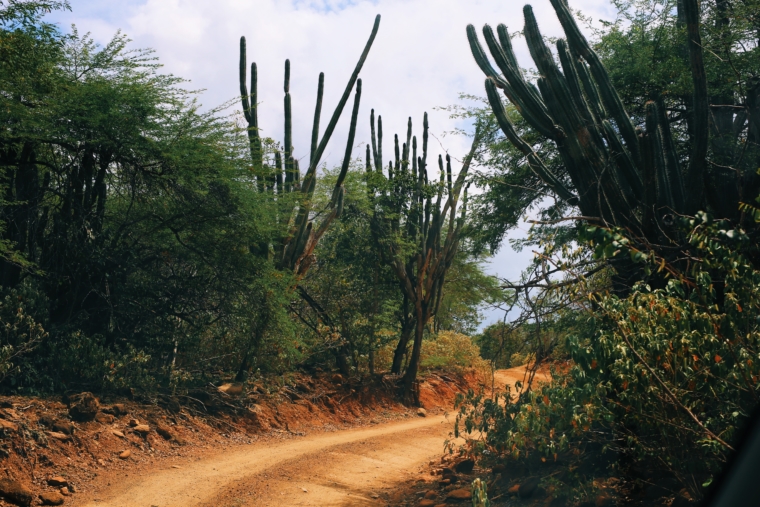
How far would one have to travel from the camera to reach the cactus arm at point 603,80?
7789 mm

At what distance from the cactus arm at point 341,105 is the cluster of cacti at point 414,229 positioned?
3195 mm

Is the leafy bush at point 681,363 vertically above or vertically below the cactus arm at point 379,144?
below

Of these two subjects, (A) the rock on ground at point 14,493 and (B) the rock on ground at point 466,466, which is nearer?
(A) the rock on ground at point 14,493

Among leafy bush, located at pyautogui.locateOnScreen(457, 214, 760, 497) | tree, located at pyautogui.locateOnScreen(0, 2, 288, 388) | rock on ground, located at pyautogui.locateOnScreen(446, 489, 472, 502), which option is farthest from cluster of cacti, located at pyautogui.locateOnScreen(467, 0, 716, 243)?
tree, located at pyautogui.locateOnScreen(0, 2, 288, 388)

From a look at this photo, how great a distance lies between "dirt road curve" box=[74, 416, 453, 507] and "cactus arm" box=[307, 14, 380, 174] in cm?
595

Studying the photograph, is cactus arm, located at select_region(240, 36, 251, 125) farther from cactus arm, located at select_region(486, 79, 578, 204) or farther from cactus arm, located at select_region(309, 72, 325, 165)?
cactus arm, located at select_region(486, 79, 578, 204)

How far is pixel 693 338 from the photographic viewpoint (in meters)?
4.68

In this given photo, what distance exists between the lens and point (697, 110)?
7.11m

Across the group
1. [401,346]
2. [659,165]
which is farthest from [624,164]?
[401,346]

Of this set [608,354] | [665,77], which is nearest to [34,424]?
[608,354]

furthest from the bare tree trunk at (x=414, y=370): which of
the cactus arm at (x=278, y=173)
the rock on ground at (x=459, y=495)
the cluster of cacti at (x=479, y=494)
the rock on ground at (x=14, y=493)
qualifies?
the cluster of cacti at (x=479, y=494)

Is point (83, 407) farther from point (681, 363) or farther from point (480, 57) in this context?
point (681, 363)

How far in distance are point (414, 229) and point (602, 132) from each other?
10.2 metres

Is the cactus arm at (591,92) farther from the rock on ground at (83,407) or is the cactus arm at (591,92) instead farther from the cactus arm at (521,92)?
the rock on ground at (83,407)
